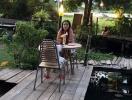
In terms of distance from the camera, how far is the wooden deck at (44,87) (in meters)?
6.75

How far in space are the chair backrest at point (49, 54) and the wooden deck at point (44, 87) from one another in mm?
453

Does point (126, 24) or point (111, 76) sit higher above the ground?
point (126, 24)

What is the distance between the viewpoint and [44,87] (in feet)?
24.5

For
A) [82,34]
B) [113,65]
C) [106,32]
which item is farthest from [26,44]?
[106,32]

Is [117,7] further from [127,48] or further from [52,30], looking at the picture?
[52,30]

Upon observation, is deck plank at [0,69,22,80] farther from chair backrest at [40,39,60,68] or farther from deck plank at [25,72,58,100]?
chair backrest at [40,39,60,68]

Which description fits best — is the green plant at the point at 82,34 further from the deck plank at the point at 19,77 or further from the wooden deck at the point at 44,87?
the deck plank at the point at 19,77

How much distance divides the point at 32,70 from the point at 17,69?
36 centimetres

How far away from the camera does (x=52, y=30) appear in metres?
16.3

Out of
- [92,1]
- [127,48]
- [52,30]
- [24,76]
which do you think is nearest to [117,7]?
[92,1]

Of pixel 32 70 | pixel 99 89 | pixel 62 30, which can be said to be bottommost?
pixel 99 89

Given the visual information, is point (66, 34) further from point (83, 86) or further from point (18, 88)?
point (18, 88)

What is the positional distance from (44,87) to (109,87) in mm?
4007

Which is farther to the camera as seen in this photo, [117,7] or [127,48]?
[117,7]
